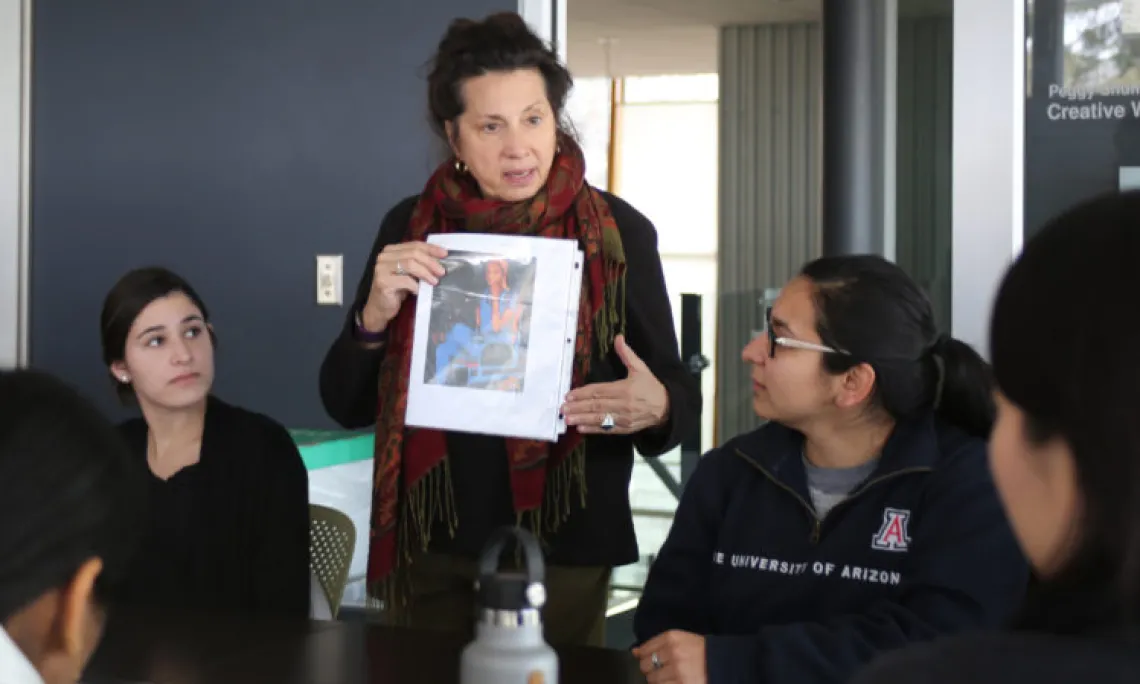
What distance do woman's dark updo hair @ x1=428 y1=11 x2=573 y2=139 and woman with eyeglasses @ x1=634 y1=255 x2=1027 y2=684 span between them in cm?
59

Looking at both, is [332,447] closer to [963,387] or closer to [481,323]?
[481,323]

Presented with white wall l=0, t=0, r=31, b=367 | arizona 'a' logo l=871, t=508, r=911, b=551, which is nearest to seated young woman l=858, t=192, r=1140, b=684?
arizona 'a' logo l=871, t=508, r=911, b=551

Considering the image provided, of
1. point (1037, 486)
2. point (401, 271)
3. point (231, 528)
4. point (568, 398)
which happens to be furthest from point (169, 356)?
point (1037, 486)

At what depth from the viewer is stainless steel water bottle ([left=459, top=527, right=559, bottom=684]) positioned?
54.9 inches

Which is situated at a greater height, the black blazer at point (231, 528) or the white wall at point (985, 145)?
the white wall at point (985, 145)

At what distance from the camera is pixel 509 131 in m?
2.25

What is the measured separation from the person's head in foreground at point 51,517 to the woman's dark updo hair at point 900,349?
1244 mm

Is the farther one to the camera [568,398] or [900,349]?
[568,398]

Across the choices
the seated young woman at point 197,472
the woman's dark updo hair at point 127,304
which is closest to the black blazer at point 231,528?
the seated young woman at point 197,472

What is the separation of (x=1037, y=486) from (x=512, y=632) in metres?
0.67

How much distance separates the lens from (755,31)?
9.19 meters

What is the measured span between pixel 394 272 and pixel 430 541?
462 mm

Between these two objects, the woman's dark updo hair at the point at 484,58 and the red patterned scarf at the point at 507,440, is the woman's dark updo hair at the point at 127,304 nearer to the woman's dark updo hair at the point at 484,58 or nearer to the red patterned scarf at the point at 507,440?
the red patterned scarf at the point at 507,440

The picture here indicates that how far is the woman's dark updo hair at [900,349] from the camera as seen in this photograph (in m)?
2.04
